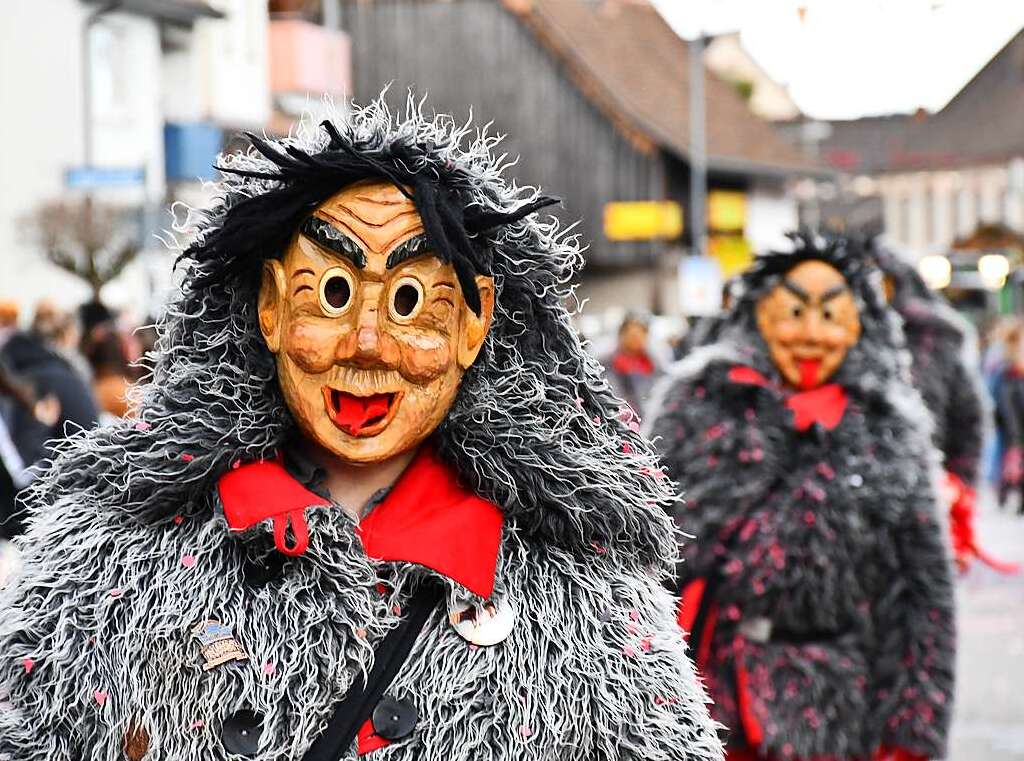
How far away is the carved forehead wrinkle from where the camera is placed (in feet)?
10.1

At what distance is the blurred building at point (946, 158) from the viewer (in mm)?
57219

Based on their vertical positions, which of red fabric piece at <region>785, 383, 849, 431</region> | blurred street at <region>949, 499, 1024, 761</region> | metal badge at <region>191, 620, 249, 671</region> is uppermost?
red fabric piece at <region>785, 383, 849, 431</region>

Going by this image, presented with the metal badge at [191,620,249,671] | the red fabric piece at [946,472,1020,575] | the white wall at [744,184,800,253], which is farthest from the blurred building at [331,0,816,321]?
the metal badge at [191,620,249,671]

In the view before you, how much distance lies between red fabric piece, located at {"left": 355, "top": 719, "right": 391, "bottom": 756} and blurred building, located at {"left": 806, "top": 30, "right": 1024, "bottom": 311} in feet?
159

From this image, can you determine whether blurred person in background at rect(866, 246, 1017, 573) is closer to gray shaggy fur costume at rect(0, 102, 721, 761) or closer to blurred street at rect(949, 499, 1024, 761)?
blurred street at rect(949, 499, 1024, 761)

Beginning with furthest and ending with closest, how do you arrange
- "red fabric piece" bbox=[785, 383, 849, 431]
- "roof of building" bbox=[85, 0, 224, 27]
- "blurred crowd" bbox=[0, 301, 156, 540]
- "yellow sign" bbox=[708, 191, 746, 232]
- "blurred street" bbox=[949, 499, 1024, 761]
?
1. "yellow sign" bbox=[708, 191, 746, 232]
2. "roof of building" bbox=[85, 0, 224, 27]
3. "blurred street" bbox=[949, 499, 1024, 761]
4. "blurred crowd" bbox=[0, 301, 156, 540]
5. "red fabric piece" bbox=[785, 383, 849, 431]

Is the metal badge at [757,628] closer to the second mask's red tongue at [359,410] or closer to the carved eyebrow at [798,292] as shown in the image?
the carved eyebrow at [798,292]

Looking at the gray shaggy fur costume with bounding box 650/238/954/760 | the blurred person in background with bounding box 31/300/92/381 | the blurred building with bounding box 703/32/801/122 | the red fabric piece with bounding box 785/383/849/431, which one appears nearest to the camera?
the gray shaggy fur costume with bounding box 650/238/954/760

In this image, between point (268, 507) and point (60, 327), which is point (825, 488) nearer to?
point (268, 507)

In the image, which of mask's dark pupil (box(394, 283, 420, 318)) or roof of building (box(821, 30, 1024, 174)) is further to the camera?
roof of building (box(821, 30, 1024, 174))

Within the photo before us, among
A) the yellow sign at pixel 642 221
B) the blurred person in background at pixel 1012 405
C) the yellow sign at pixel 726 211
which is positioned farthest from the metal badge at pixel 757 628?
the yellow sign at pixel 726 211

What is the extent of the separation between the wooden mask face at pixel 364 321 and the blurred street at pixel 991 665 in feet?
17.9

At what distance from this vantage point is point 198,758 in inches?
116

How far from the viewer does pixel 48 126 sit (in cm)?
2375
